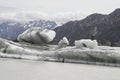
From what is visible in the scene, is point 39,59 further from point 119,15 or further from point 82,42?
point 119,15

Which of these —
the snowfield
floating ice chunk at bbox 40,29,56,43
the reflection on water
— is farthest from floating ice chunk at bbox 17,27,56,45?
the reflection on water

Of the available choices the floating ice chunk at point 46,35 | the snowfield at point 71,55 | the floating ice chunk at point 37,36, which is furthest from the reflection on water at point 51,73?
the floating ice chunk at point 37,36

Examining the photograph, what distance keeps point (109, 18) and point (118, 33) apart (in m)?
36.2

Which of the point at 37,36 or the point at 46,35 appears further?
the point at 37,36

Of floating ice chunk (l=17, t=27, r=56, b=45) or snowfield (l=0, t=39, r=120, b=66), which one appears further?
floating ice chunk (l=17, t=27, r=56, b=45)

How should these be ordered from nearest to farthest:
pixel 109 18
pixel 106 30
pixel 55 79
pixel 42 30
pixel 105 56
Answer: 1. pixel 55 79
2. pixel 105 56
3. pixel 42 30
4. pixel 106 30
5. pixel 109 18

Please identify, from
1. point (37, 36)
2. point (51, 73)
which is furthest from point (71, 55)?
point (37, 36)

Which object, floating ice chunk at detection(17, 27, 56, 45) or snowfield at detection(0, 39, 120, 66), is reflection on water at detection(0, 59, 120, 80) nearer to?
snowfield at detection(0, 39, 120, 66)

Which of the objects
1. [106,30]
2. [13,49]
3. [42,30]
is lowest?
[13,49]

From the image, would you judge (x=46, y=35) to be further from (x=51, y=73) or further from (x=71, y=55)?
(x=51, y=73)

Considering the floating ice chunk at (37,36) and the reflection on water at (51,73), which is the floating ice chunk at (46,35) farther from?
the reflection on water at (51,73)

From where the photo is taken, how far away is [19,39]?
3828 centimetres


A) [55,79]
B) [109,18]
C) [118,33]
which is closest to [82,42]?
[55,79]

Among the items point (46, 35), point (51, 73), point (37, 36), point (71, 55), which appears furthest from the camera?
point (37, 36)
